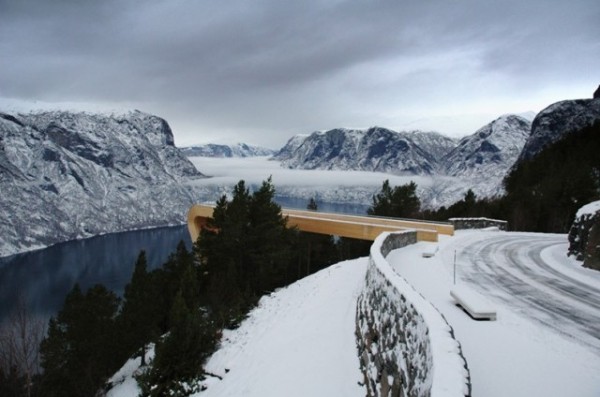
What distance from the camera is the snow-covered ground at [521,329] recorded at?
695 cm

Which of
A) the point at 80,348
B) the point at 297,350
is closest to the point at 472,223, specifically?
the point at 297,350

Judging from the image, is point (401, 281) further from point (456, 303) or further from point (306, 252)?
point (306, 252)

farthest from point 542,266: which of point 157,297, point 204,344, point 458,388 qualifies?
point 157,297

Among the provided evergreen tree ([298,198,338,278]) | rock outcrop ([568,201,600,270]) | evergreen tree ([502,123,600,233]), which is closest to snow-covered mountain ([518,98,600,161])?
evergreen tree ([502,123,600,233])

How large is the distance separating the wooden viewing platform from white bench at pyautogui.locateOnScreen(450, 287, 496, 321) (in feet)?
54.4

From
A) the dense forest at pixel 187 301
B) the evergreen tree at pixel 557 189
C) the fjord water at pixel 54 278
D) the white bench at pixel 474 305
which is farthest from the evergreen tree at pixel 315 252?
the fjord water at pixel 54 278

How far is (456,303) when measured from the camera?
11594 millimetres

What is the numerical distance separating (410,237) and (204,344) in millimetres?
14651

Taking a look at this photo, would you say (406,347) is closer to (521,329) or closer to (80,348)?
(521,329)

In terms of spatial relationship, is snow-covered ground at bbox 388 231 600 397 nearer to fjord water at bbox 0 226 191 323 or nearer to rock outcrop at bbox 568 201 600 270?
rock outcrop at bbox 568 201 600 270

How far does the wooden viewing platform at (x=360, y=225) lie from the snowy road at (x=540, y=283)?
7232mm

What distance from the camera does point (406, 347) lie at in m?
7.09

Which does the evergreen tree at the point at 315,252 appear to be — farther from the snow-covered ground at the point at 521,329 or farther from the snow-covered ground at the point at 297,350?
the snow-covered ground at the point at 521,329

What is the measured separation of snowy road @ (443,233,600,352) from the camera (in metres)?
10.1
